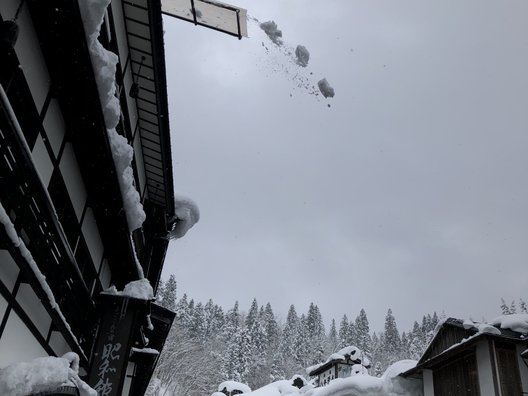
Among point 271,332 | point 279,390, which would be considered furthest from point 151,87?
point 271,332

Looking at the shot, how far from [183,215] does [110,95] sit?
9029 millimetres

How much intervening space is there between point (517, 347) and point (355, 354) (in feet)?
71.6

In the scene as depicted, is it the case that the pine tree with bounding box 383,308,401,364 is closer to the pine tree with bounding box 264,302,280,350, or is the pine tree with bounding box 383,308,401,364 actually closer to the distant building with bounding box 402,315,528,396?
the pine tree with bounding box 264,302,280,350

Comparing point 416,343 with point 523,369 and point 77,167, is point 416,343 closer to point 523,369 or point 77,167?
point 523,369

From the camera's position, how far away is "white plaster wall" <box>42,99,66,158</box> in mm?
5965

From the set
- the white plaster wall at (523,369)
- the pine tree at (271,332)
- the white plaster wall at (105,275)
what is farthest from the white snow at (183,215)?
the pine tree at (271,332)

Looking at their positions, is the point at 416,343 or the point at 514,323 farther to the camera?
the point at 416,343

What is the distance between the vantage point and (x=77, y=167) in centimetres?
734

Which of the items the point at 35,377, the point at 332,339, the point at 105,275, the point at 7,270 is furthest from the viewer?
the point at 332,339

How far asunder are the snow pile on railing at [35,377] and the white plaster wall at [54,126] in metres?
2.70

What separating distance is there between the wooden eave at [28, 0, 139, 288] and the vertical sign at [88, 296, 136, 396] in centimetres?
101

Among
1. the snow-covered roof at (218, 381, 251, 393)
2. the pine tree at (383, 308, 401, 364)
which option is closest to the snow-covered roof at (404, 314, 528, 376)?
the snow-covered roof at (218, 381, 251, 393)

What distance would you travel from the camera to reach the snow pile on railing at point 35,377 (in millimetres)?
4281

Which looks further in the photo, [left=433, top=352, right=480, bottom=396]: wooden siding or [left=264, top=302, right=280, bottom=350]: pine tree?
[left=264, top=302, right=280, bottom=350]: pine tree
